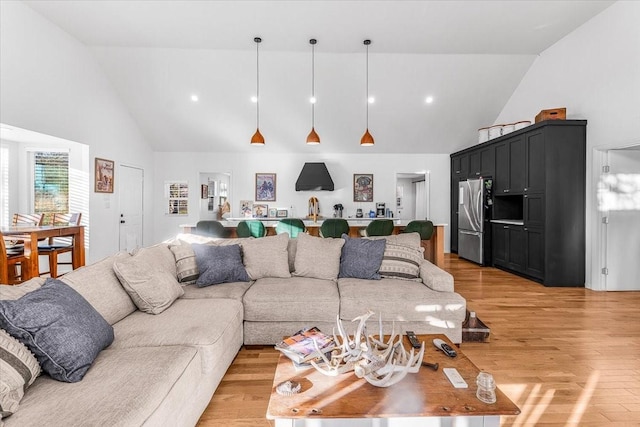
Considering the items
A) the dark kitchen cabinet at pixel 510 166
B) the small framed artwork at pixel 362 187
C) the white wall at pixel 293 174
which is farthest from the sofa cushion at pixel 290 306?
the small framed artwork at pixel 362 187

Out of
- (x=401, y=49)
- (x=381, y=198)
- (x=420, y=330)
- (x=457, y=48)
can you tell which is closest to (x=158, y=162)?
(x=381, y=198)

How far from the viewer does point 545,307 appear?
3.97m

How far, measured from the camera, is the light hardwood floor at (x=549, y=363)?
2002 millimetres

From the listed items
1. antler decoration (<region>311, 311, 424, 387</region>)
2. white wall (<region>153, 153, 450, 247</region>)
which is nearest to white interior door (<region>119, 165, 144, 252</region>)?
white wall (<region>153, 153, 450, 247</region>)

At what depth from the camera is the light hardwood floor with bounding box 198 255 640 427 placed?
2.00 meters

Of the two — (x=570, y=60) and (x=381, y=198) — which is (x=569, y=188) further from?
(x=381, y=198)

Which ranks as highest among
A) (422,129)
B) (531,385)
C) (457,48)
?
(457,48)

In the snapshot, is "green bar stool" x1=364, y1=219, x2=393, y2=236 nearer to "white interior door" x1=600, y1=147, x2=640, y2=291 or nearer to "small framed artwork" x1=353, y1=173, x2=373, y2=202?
"white interior door" x1=600, y1=147, x2=640, y2=291

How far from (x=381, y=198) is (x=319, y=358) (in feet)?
22.3

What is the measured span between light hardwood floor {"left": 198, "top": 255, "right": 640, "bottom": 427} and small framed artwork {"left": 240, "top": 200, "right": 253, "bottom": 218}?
5.38 metres

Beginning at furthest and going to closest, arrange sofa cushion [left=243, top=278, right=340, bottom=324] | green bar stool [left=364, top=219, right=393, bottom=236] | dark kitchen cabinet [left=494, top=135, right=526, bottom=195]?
dark kitchen cabinet [left=494, top=135, right=526, bottom=195] < green bar stool [left=364, top=219, right=393, bottom=236] < sofa cushion [left=243, top=278, right=340, bottom=324]

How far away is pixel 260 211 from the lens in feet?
26.7

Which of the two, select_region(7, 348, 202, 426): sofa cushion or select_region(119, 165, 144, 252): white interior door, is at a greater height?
select_region(119, 165, 144, 252): white interior door

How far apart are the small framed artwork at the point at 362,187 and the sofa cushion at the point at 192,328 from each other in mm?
6018
